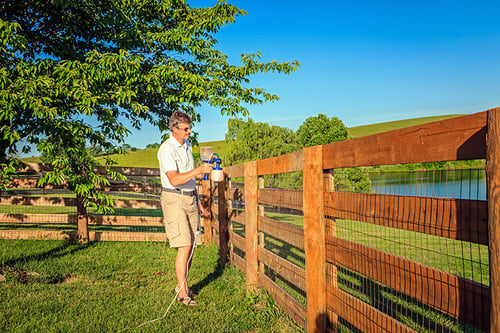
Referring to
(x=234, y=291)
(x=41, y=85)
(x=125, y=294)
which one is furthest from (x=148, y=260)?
(x=41, y=85)

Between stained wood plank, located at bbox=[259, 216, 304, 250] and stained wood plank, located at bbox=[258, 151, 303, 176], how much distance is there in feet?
1.92

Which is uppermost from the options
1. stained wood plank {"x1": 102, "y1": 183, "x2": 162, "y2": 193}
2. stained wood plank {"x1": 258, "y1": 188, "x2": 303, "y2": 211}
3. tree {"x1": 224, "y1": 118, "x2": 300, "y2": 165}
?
tree {"x1": 224, "y1": 118, "x2": 300, "y2": 165}

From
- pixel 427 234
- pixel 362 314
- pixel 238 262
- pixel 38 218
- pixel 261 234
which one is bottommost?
pixel 238 262

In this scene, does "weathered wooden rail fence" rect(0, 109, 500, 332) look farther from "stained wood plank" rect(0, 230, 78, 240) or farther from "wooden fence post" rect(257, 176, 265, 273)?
"stained wood plank" rect(0, 230, 78, 240)

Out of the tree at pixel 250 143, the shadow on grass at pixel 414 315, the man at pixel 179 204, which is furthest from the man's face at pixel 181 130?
the tree at pixel 250 143

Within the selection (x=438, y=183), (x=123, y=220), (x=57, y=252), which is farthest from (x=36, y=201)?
(x=438, y=183)

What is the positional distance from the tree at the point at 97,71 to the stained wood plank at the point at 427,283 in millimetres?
4630

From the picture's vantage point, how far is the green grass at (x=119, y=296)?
150 inches

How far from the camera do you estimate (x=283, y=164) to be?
386 centimetres

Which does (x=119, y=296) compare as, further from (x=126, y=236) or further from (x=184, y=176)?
(x=126, y=236)

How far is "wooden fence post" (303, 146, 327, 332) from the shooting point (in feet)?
9.68

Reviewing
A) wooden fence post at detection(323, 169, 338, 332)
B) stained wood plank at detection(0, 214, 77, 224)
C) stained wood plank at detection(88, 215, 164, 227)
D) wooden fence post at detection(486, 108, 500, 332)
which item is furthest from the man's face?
stained wood plank at detection(0, 214, 77, 224)

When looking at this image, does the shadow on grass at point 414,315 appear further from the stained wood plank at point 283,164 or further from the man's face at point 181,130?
the man's face at point 181,130

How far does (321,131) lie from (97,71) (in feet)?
143
